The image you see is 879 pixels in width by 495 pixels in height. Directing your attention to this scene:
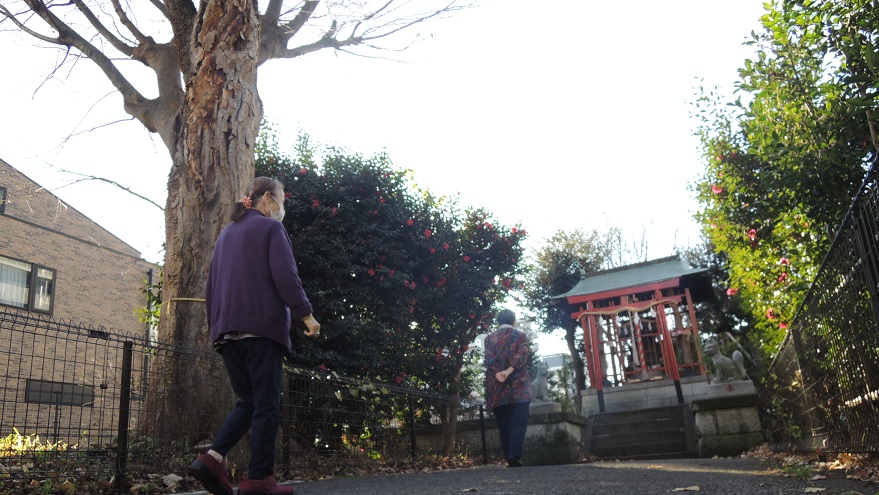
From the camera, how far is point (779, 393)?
25.7 ft

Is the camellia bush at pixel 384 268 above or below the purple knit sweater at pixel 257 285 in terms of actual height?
above

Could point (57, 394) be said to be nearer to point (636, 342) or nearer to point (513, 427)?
point (513, 427)

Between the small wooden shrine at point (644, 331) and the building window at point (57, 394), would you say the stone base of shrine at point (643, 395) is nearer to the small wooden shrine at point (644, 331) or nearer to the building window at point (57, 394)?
the small wooden shrine at point (644, 331)

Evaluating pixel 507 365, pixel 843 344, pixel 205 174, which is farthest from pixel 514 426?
pixel 205 174

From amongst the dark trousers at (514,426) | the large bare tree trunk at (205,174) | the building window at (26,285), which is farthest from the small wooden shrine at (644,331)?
the building window at (26,285)

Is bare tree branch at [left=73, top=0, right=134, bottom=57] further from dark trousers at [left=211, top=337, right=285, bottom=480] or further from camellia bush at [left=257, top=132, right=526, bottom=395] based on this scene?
dark trousers at [left=211, top=337, right=285, bottom=480]

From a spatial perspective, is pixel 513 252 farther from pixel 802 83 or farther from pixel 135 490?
pixel 135 490

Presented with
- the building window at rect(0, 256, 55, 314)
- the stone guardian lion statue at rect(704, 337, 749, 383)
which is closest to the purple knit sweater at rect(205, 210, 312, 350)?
the stone guardian lion statue at rect(704, 337, 749, 383)

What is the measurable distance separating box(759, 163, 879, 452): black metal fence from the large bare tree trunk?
504 cm

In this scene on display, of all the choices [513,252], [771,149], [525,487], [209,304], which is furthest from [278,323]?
[513,252]

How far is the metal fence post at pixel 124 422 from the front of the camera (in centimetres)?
433

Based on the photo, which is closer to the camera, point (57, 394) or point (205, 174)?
point (57, 394)

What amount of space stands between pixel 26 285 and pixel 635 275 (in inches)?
642

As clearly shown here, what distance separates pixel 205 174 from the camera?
6875mm
